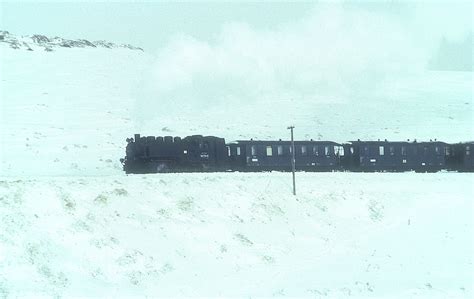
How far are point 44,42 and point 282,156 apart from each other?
234 feet

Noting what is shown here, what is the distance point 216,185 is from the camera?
102 ft

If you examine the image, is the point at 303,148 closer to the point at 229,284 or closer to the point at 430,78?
the point at 229,284

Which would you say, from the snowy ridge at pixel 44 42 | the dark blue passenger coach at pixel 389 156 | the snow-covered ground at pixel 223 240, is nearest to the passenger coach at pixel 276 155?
the dark blue passenger coach at pixel 389 156

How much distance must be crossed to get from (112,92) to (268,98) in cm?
2545

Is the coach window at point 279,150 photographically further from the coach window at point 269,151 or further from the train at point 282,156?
the coach window at point 269,151

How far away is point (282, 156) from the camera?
1693 inches

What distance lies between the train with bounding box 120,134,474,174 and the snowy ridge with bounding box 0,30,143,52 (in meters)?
61.5

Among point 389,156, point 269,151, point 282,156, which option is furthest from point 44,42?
point 389,156

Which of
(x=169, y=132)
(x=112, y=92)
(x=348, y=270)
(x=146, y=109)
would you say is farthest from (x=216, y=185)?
(x=112, y=92)

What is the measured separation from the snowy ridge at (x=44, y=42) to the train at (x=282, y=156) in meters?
61.5

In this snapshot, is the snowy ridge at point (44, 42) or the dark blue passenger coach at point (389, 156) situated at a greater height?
the snowy ridge at point (44, 42)

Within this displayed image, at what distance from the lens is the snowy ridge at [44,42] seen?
9081 cm

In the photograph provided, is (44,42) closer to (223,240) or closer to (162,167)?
(162,167)

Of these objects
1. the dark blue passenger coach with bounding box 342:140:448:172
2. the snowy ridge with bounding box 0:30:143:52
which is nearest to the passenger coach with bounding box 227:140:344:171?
the dark blue passenger coach with bounding box 342:140:448:172
